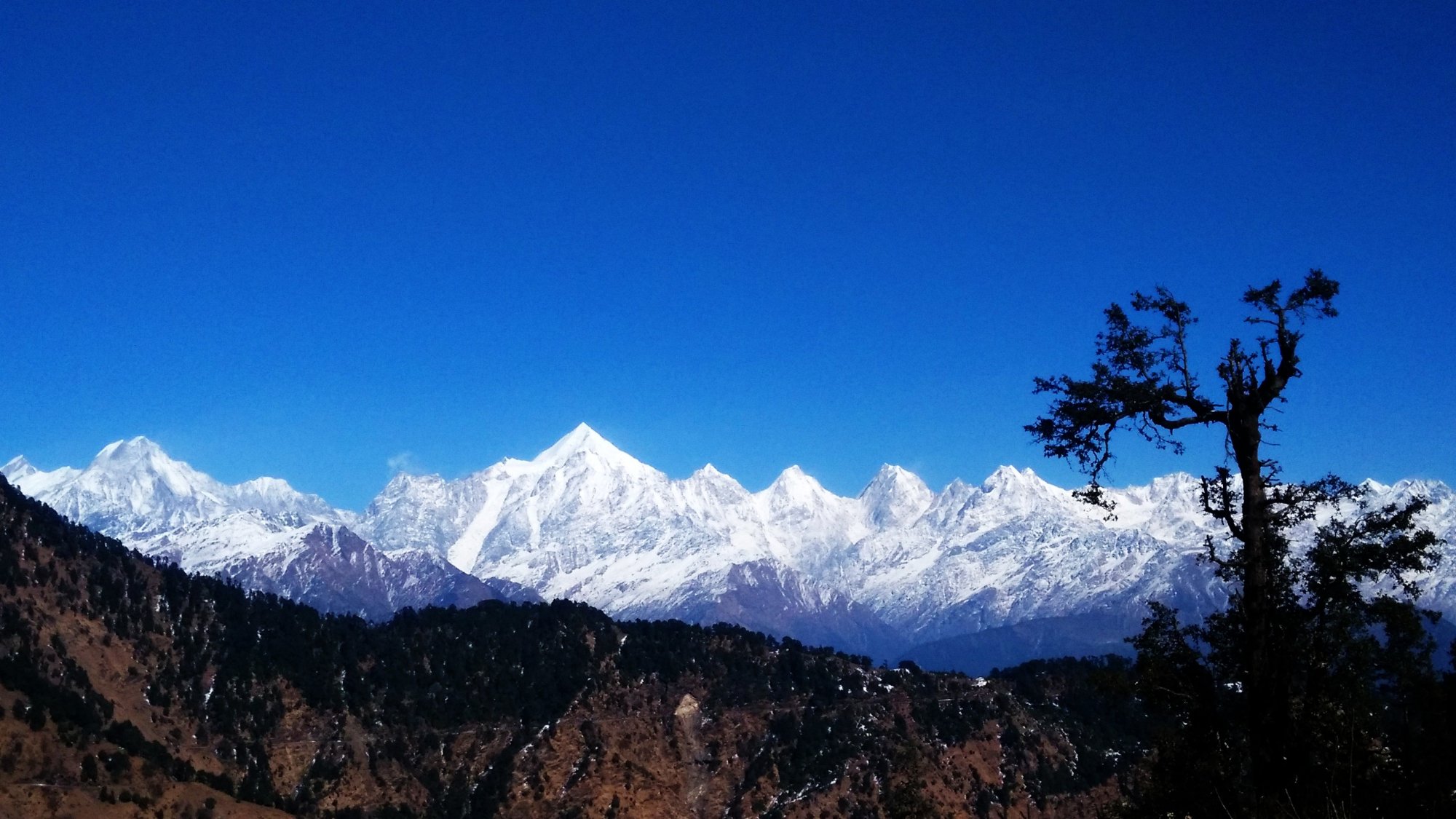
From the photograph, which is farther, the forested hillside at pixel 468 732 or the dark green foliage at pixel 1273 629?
the forested hillside at pixel 468 732

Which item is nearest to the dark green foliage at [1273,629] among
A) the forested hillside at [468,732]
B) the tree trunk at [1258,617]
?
the tree trunk at [1258,617]

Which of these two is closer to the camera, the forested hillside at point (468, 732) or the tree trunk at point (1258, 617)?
the tree trunk at point (1258, 617)

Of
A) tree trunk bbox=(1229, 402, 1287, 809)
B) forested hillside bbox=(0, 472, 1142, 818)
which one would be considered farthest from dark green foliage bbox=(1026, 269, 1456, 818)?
forested hillside bbox=(0, 472, 1142, 818)

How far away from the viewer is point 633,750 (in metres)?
182

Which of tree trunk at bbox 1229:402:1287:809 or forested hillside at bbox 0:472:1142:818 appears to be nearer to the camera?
tree trunk at bbox 1229:402:1287:809

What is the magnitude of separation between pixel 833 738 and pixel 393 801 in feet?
217

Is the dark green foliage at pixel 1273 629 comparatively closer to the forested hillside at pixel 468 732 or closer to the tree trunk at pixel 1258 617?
the tree trunk at pixel 1258 617

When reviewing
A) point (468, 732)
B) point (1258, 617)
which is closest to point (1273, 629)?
point (1258, 617)

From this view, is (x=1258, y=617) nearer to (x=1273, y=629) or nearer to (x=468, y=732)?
(x=1273, y=629)

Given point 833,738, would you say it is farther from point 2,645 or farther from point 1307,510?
point 1307,510

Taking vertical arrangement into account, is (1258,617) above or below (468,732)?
above

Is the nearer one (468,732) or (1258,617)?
(1258,617)

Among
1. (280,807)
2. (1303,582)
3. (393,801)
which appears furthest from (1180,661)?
(393,801)

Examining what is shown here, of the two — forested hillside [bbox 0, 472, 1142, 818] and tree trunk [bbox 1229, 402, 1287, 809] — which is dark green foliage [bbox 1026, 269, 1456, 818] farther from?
forested hillside [bbox 0, 472, 1142, 818]
